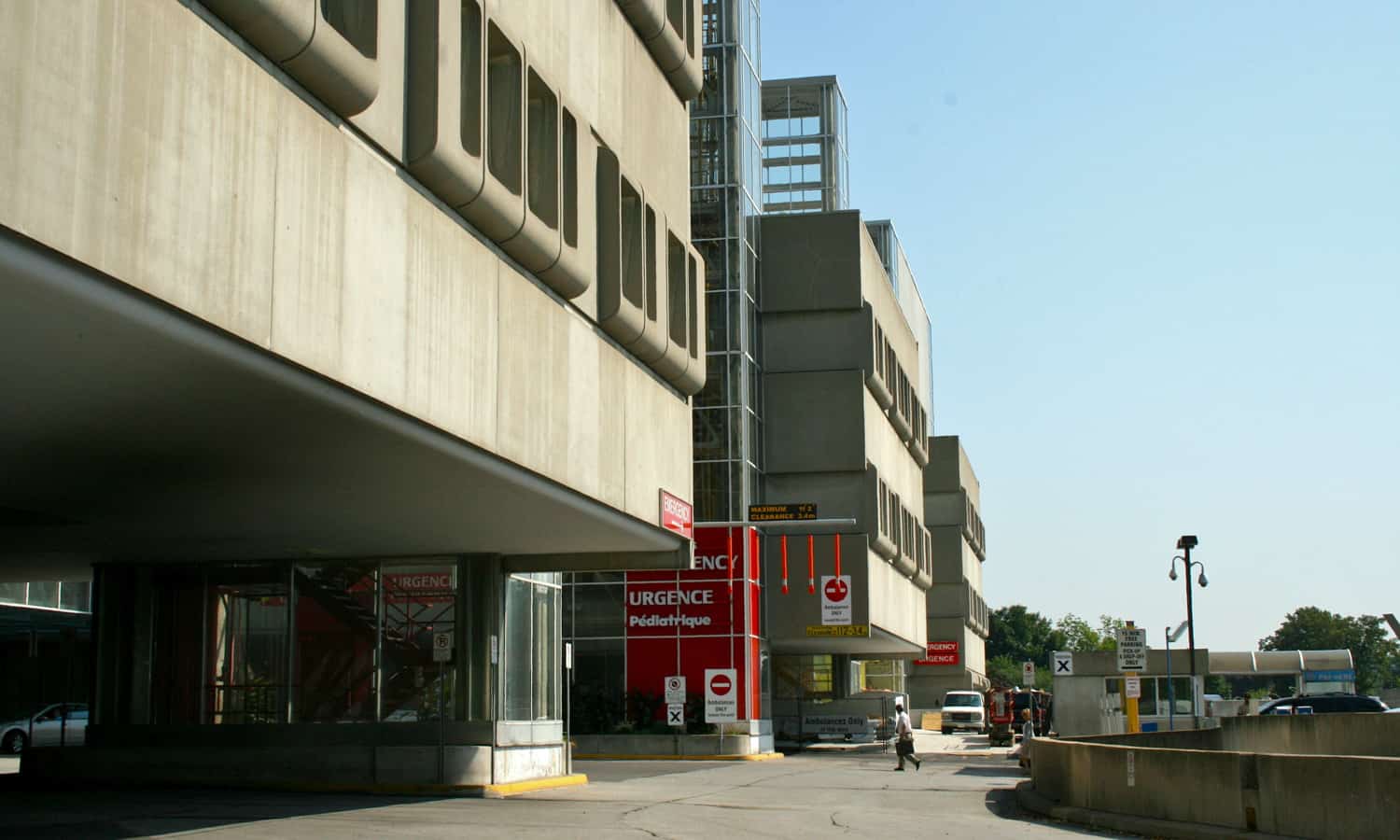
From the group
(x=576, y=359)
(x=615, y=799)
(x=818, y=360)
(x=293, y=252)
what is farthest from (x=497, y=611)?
(x=818, y=360)

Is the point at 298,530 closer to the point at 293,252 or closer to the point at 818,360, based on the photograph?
the point at 293,252

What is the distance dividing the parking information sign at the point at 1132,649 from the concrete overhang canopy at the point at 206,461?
14035mm

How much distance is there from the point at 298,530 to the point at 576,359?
497cm

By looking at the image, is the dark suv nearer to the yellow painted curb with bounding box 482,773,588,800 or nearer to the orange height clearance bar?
the orange height clearance bar

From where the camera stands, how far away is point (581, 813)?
20562 millimetres

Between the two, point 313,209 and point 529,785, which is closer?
point 313,209

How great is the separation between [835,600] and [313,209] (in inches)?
1542

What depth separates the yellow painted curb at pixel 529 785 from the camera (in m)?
24.2

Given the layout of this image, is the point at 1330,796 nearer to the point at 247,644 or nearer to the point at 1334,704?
the point at 247,644

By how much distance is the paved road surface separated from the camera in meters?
17.3

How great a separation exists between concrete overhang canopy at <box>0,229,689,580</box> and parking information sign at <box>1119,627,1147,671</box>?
14.0m

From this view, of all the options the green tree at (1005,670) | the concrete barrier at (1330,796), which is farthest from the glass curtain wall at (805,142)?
the green tree at (1005,670)

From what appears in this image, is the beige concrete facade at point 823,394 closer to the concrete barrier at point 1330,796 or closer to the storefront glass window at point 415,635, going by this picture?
the storefront glass window at point 415,635

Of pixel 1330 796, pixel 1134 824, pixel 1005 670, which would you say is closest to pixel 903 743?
pixel 1134 824
